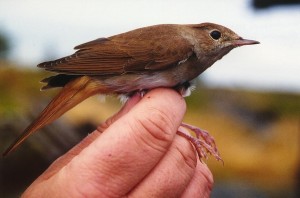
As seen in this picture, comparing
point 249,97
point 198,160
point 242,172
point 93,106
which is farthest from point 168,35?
point 249,97

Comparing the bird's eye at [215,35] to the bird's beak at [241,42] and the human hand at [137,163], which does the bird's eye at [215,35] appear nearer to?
the bird's beak at [241,42]

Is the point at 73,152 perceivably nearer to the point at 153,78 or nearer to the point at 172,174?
the point at 172,174

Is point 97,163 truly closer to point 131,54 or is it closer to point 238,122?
point 131,54

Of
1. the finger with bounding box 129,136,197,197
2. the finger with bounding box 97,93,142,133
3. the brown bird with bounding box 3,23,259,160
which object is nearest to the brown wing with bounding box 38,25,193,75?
the brown bird with bounding box 3,23,259,160

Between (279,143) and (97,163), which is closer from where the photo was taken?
(97,163)

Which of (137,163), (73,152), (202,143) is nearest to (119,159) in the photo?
(137,163)

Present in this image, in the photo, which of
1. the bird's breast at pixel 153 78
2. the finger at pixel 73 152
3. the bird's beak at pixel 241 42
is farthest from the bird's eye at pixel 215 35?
the finger at pixel 73 152
